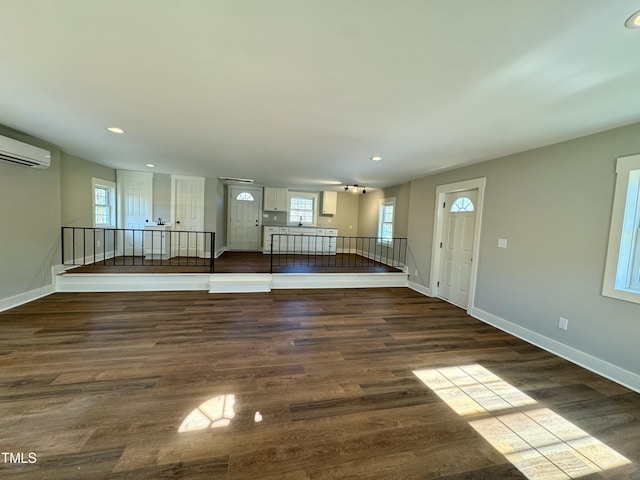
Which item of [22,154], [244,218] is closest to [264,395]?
[22,154]

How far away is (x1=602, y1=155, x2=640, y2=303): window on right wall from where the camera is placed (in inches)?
96.2

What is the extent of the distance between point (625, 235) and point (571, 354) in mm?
1418

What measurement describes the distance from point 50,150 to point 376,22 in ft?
17.8

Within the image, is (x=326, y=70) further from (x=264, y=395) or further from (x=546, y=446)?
(x=546, y=446)

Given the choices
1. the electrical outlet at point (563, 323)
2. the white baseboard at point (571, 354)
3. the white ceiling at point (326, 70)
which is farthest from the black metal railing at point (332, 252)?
the white ceiling at point (326, 70)

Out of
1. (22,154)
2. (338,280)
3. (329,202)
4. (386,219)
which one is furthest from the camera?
(329,202)

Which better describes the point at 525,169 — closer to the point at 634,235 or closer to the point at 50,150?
the point at 634,235

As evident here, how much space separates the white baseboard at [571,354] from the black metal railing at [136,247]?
200 inches

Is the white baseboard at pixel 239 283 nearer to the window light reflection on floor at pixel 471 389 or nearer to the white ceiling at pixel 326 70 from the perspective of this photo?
the white ceiling at pixel 326 70

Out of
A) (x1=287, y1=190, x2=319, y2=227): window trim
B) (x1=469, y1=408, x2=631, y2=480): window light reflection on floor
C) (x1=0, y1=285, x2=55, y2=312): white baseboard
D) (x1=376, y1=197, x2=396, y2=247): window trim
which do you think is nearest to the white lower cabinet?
(x1=287, y1=190, x2=319, y2=227): window trim

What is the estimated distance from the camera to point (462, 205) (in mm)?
4652

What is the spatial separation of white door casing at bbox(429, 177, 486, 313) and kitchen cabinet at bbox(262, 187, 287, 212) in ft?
15.8

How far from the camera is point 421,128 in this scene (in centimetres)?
275

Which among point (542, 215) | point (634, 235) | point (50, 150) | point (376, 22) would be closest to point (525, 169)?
point (542, 215)
